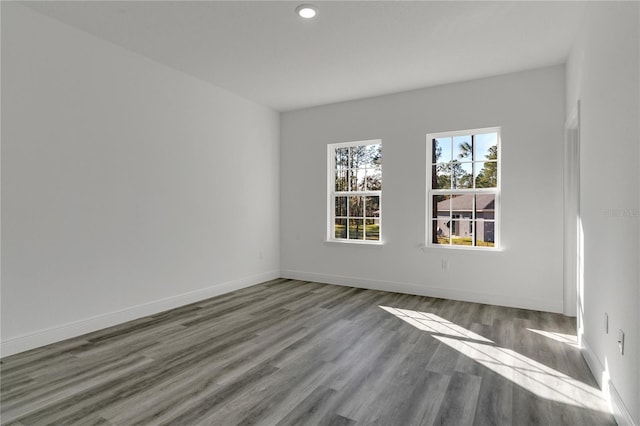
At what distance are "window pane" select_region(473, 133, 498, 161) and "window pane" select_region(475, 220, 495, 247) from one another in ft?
2.70

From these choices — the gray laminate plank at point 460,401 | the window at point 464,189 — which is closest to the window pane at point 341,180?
the window at point 464,189

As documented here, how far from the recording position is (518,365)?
261cm

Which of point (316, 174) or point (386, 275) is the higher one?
point (316, 174)

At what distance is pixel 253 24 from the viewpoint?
3.09 meters

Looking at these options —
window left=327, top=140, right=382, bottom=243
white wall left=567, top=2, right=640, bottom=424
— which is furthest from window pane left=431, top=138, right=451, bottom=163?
white wall left=567, top=2, right=640, bottom=424

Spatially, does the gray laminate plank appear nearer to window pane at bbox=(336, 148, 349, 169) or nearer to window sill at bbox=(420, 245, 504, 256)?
window sill at bbox=(420, 245, 504, 256)

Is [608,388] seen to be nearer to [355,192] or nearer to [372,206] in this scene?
[372,206]

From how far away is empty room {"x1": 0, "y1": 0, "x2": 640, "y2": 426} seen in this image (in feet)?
6.91

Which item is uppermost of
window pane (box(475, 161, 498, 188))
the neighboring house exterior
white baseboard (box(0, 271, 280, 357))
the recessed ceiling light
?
the recessed ceiling light

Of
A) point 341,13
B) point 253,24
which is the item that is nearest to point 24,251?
point 253,24

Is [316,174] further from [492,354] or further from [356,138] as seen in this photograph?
[492,354]

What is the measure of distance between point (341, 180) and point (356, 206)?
19.8 inches

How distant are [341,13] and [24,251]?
3.27 metres

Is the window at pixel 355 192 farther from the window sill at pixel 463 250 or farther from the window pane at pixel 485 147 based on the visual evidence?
the window pane at pixel 485 147
